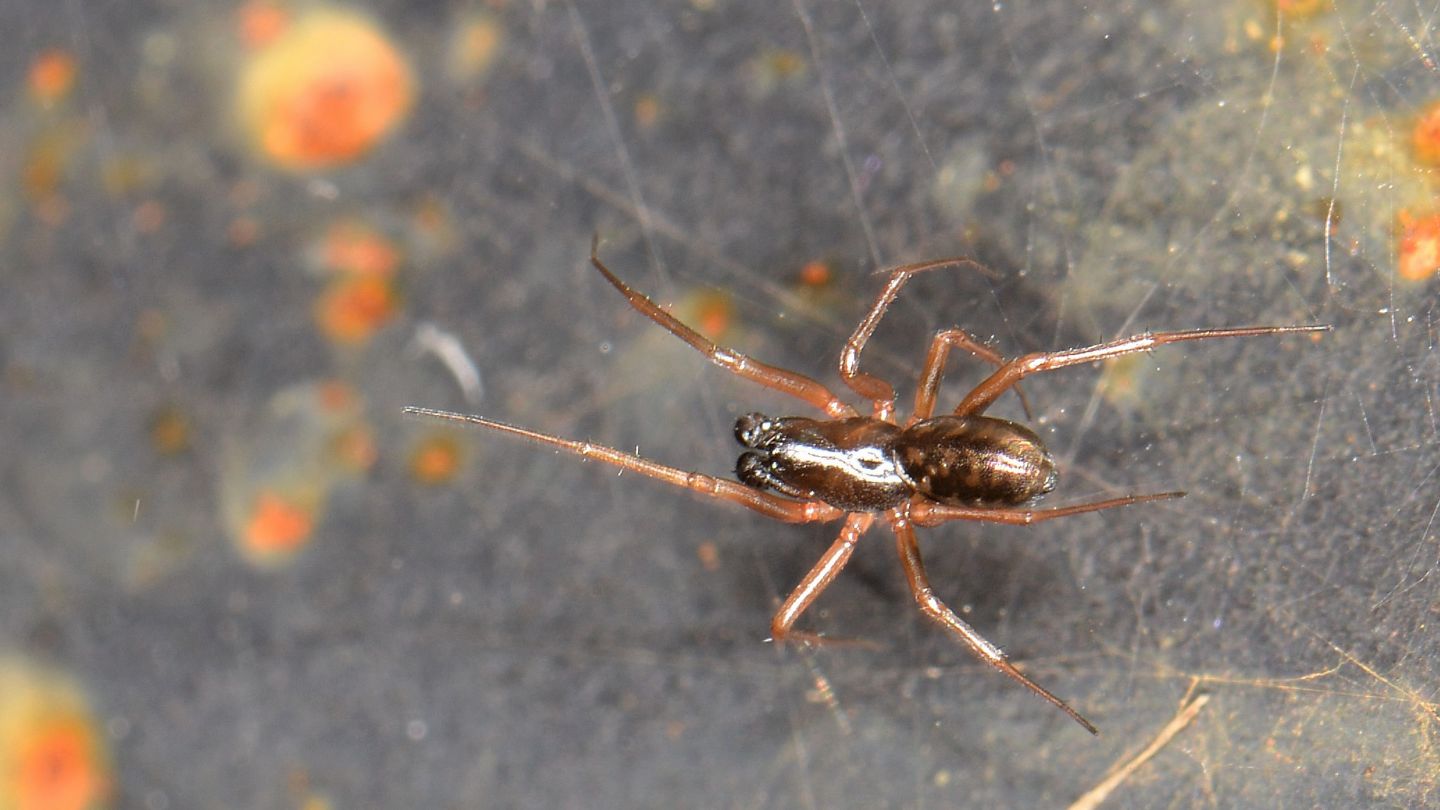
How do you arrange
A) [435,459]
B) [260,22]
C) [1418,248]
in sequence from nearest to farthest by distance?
[1418,248] → [435,459] → [260,22]

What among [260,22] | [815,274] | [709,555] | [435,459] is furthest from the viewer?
[260,22]

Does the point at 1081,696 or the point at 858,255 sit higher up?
the point at 858,255

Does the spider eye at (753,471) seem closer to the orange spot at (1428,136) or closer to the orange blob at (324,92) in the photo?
the orange spot at (1428,136)

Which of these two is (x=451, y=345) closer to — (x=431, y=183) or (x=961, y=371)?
(x=431, y=183)

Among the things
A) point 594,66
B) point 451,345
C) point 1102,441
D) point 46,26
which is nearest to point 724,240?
point 594,66

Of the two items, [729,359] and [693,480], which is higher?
[729,359]

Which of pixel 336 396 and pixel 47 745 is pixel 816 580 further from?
pixel 47 745

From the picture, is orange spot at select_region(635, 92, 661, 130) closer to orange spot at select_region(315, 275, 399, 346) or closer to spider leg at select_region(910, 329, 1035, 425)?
orange spot at select_region(315, 275, 399, 346)

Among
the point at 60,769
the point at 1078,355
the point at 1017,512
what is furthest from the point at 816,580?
the point at 60,769
